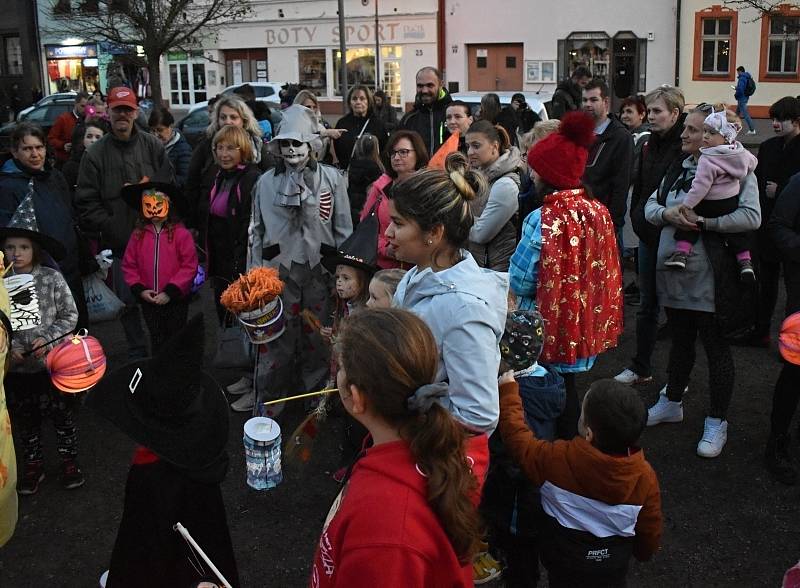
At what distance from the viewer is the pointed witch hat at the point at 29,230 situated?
4652 millimetres

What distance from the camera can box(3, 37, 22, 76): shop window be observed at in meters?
37.1

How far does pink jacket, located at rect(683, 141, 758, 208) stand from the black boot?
146 cm

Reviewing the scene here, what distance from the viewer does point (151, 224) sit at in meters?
5.84

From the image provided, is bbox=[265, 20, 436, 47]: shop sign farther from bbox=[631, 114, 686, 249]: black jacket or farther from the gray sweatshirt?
the gray sweatshirt

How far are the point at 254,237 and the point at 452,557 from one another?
159 inches

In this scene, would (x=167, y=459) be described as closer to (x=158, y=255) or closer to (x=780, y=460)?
(x=158, y=255)

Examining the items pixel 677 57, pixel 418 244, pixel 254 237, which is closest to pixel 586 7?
pixel 677 57

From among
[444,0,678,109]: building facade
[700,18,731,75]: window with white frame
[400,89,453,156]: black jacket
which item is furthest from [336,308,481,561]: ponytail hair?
[700,18,731,75]: window with white frame

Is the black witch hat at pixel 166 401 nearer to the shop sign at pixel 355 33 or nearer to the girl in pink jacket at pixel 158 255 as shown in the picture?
the girl in pink jacket at pixel 158 255

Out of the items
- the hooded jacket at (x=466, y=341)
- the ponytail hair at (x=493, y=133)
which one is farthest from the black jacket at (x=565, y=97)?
the hooded jacket at (x=466, y=341)

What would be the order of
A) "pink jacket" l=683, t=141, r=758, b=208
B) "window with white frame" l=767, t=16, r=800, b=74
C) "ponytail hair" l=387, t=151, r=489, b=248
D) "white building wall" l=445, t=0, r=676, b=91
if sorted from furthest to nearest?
"white building wall" l=445, t=0, r=676, b=91 → "window with white frame" l=767, t=16, r=800, b=74 → "pink jacket" l=683, t=141, r=758, b=208 → "ponytail hair" l=387, t=151, r=489, b=248

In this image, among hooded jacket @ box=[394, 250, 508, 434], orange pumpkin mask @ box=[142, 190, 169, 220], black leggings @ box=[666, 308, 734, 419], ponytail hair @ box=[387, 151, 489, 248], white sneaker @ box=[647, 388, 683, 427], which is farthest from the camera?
orange pumpkin mask @ box=[142, 190, 169, 220]

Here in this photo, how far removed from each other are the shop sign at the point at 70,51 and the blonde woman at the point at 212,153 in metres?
32.9

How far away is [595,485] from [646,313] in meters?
3.34
